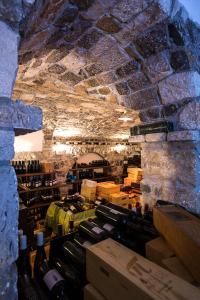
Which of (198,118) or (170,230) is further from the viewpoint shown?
(198,118)

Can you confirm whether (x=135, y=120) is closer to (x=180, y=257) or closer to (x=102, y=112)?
(x=102, y=112)

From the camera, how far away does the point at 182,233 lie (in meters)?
0.95

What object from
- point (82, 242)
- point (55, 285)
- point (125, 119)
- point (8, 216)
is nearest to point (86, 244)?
point (82, 242)

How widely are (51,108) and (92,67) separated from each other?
2078mm

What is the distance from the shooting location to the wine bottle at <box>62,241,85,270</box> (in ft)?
3.95

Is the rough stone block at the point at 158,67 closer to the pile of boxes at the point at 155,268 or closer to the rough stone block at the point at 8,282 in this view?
the pile of boxes at the point at 155,268

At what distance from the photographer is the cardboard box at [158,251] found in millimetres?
1020

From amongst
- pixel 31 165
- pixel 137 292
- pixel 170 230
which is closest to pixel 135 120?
pixel 31 165

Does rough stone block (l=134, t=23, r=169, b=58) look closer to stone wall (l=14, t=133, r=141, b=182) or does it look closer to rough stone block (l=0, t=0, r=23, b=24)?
rough stone block (l=0, t=0, r=23, b=24)

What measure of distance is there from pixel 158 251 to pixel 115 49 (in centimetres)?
141

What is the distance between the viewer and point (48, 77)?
6.58 ft

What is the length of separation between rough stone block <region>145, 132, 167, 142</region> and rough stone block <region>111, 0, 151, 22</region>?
0.98m

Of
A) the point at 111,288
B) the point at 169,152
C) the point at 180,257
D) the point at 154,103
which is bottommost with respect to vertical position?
the point at 111,288

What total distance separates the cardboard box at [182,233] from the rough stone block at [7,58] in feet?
3.36
